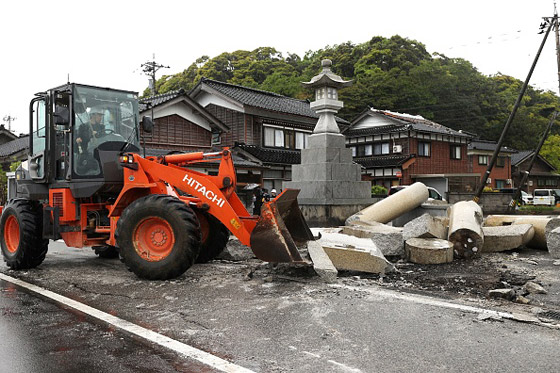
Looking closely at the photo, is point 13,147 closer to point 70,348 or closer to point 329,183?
point 329,183

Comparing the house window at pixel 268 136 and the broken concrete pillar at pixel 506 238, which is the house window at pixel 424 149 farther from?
the broken concrete pillar at pixel 506 238

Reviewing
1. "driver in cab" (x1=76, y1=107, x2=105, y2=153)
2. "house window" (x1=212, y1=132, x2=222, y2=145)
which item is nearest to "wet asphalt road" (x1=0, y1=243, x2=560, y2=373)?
"driver in cab" (x1=76, y1=107, x2=105, y2=153)

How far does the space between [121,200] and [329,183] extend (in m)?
6.65

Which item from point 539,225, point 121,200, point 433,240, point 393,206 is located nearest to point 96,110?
point 121,200

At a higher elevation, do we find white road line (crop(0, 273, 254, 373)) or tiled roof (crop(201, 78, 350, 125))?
tiled roof (crop(201, 78, 350, 125))

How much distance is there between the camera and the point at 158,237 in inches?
239

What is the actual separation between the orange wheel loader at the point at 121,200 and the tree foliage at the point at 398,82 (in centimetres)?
3408

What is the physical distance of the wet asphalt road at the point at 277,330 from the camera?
324cm

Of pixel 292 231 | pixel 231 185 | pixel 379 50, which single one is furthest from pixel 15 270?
pixel 379 50

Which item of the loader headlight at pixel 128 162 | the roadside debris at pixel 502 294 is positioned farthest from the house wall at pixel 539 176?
the loader headlight at pixel 128 162

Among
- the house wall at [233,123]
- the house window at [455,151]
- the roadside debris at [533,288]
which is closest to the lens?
the roadside debris at [533,288]

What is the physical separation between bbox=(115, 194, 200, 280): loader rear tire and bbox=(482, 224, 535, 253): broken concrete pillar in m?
5.59

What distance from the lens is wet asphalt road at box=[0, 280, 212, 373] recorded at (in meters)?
3.22

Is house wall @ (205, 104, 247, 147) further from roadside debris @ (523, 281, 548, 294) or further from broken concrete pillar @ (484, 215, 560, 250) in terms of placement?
roadside debris @ (523, 281, 548, 294)
